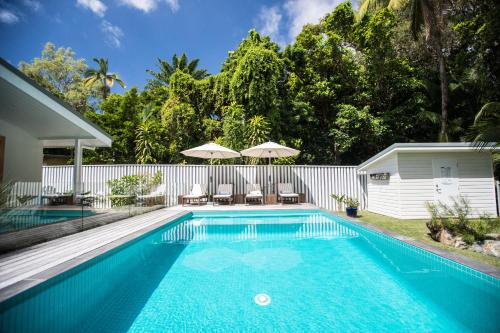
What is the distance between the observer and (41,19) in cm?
661

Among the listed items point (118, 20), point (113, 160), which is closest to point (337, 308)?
point (118, 20)

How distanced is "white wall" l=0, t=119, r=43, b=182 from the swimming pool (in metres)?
3.52

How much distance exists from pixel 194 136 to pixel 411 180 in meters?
13.8

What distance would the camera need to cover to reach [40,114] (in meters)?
7.27

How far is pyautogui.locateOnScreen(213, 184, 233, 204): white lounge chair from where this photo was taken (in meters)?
11.2

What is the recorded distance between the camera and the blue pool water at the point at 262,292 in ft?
A: 8.55

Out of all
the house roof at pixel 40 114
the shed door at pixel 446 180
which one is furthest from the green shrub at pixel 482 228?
the house roof at pixel 40 114

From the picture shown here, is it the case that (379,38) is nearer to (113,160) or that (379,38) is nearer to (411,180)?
(411,180)

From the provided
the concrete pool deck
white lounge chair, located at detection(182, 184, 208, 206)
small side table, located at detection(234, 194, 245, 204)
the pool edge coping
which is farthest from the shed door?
white lounge chair, located at detection(182, 184, 208, 206)

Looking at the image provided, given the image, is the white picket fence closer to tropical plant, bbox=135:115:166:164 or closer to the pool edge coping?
tropical plant, bbox=135:115:166:164

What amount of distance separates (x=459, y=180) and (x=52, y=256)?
34.9 ft

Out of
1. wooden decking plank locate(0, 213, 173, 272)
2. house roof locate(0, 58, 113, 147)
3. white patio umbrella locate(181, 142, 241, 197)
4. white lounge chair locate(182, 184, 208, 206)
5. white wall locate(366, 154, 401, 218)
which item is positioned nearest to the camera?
wooden decking plank locate(0, 213, 173, 272)

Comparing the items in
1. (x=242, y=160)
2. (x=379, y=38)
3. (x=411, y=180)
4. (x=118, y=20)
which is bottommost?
(x=411, y=180)

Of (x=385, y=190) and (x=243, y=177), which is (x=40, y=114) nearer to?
(x=243, y=177)
